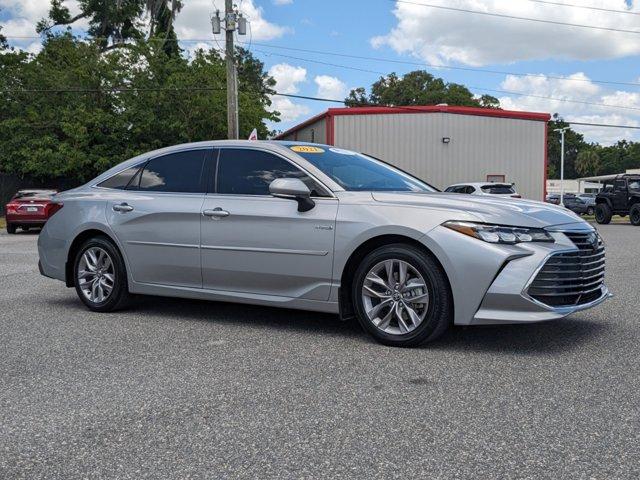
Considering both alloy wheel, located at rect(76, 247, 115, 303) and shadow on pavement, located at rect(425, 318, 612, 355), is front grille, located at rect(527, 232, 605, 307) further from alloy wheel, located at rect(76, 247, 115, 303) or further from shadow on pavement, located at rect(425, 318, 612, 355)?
alloy wheel, located at rect(76, 247, 115, 303)

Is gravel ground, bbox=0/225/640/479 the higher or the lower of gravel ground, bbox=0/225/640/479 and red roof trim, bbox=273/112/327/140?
the lower

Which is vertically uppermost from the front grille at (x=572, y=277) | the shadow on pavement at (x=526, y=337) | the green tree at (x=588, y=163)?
the green tree at (x=588, y=163)

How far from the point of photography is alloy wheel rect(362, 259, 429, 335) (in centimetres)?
472

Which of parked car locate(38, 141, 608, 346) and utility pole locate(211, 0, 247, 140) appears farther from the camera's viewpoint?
utility pole locate(211, 0, 247, 140)

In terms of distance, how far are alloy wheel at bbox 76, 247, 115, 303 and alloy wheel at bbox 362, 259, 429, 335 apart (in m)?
2.72

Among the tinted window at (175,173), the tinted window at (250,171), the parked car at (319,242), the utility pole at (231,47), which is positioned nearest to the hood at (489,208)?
the parked car at (319,242)

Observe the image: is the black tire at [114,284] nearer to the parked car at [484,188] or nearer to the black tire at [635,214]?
the parked car at [484,188]

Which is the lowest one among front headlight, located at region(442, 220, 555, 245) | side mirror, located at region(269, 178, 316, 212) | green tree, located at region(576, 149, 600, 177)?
front headlight, located at region(442, 220, 555, 245)

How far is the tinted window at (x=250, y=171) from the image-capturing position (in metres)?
5.48

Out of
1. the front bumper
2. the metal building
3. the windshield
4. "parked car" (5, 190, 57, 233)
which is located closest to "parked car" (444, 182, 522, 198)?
the metal building

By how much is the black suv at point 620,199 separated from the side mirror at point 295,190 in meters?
23.6

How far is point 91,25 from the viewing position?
44.0 metres

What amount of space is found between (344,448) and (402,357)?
5.36 ft

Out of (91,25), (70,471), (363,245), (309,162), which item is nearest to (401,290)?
(363,245)
